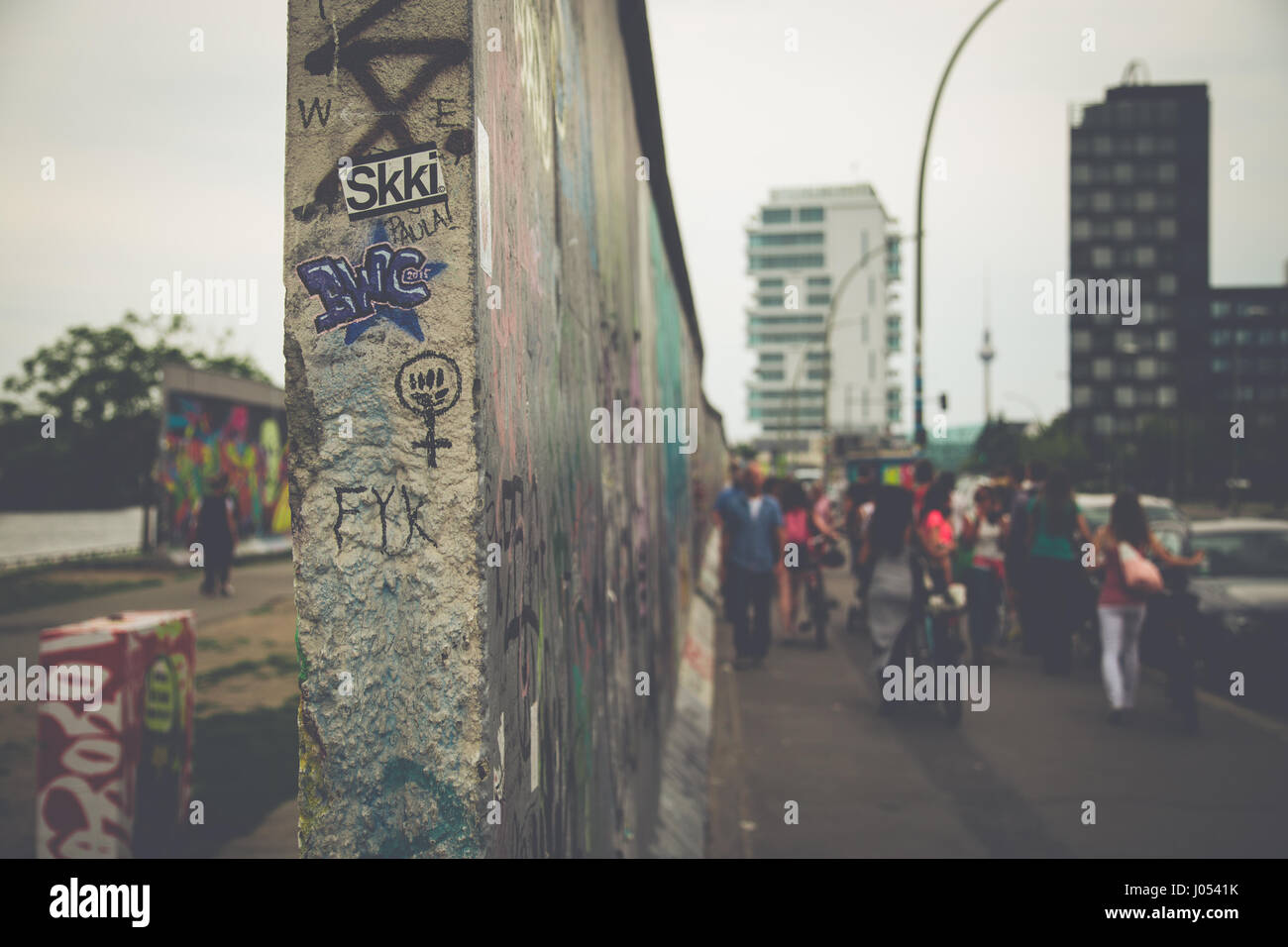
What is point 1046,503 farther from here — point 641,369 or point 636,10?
point 636,10

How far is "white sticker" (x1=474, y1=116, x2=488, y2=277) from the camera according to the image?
172 cm

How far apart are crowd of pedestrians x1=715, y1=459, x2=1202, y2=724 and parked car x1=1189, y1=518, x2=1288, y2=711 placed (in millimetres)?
672

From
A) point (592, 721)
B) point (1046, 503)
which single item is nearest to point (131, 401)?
point (1046, 503)

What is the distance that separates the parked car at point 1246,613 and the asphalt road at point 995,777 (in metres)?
0.38

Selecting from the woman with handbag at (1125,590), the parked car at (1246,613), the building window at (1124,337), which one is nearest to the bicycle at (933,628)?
the woman with handbag at (1125,590)

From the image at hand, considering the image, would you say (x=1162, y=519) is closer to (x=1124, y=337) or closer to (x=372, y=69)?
(x=372, y=69)

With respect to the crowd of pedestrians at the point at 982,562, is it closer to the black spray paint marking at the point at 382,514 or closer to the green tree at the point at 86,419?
the black spray paint marking at the point at 382,514

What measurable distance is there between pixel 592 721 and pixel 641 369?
3253 millimetres

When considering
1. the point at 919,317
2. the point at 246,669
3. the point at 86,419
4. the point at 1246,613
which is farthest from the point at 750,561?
the point at 86,419

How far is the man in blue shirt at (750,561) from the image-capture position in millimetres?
10688

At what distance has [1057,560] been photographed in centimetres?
975

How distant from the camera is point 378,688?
1.65 meters

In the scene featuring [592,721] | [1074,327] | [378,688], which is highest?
[1074,327]
